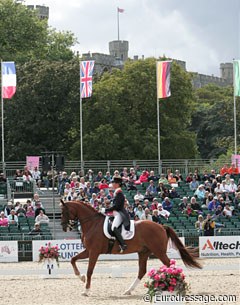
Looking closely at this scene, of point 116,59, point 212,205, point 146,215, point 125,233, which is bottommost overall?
point 146,215

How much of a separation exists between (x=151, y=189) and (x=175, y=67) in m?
28.0

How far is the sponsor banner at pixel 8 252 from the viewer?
26.5m

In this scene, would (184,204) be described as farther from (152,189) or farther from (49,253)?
(49,253)

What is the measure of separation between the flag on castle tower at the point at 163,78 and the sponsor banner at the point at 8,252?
1459 cm

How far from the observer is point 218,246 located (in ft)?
88.0

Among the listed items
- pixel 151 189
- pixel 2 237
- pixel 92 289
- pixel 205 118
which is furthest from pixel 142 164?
pixel 205 118

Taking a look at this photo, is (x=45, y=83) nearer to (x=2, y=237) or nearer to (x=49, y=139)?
(x=49, y=139)

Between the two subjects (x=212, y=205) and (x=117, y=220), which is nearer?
(x=117, y=220)

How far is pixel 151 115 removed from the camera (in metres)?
57.9

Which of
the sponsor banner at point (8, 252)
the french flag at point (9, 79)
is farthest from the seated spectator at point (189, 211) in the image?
the french flag at point (9, 79)

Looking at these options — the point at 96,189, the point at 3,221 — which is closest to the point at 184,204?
the point at 96,189
